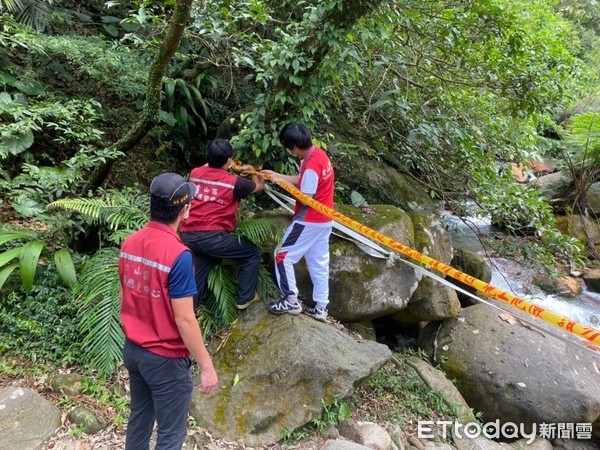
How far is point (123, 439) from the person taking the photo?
10.3 feet

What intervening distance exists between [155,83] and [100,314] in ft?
8.35

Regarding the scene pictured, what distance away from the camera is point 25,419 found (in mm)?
3094

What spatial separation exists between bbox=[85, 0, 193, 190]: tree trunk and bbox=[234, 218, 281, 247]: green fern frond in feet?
5.88

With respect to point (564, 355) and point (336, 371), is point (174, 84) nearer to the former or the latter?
point (336, 371)

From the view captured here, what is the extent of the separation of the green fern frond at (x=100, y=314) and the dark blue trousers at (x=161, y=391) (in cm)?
122

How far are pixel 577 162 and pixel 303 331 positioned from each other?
11.0m

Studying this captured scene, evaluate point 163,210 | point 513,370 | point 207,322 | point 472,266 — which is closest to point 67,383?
point 207,322

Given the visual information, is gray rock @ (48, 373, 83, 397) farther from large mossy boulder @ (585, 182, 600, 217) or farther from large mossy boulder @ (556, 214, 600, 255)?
large mossy boulder @ (585, 182, 600, 217)

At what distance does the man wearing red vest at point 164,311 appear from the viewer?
7.32 feet

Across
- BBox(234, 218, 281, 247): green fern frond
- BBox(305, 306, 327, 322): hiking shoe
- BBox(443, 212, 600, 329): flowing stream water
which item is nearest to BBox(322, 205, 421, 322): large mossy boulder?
BBox(305, 306, 327, 322): hiking shoe

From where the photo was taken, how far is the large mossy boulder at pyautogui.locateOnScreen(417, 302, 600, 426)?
5.07m

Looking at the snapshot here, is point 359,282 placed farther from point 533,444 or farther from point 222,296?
point 533,444

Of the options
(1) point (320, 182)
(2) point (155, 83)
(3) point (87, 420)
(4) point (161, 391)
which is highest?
(2) point (155, 83)

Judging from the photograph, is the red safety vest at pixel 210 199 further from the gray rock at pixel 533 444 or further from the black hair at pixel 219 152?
the gray rock at pixel 533 444
